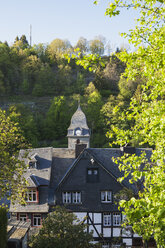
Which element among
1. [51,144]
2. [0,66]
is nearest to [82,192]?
[51,144]

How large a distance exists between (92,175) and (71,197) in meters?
2.62

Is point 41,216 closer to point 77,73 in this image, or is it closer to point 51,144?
point 51,144

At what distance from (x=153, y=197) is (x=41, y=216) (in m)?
19.6

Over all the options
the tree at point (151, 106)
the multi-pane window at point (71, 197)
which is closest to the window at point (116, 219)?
the multi-pane window at point (71, 197)

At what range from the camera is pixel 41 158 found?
28.2 meters

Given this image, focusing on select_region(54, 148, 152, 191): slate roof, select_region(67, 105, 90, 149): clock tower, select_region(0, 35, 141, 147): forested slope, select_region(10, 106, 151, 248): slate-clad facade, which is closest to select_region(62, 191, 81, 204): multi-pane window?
select_region(10, 106, 151, 248): slate-clad facade

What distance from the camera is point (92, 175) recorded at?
2564cm

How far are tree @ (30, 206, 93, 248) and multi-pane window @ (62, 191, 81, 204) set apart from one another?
25.6 ft

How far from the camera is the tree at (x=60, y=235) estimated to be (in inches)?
619

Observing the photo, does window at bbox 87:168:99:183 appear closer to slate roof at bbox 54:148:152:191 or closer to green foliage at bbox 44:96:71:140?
slate roof at bbox 54:148:152:191

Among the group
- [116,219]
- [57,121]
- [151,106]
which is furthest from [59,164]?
[57,121]

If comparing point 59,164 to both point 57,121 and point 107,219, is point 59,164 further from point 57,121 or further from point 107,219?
point 57,121

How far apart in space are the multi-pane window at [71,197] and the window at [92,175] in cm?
156

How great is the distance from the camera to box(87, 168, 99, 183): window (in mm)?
25516
